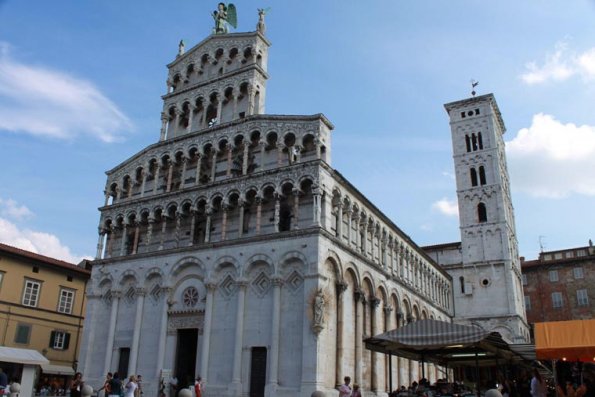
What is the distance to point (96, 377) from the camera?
30203 mm

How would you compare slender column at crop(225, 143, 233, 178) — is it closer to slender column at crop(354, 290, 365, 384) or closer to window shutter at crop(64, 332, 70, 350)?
slender column at crop(354, 290, 365, 384)

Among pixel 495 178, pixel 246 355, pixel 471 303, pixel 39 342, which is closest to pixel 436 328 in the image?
Result: pixel 246 355

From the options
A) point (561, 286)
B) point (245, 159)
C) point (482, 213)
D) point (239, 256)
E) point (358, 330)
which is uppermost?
point (482, 213)

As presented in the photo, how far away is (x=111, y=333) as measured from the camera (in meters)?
30.6

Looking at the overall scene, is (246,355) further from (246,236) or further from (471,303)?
(471,303)

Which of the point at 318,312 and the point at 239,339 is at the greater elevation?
the point at 318,312

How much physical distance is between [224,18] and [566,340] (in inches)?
1258

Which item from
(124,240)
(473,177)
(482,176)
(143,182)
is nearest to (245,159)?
(143,182)

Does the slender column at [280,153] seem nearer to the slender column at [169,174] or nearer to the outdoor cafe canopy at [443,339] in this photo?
the slender column at [169,174]

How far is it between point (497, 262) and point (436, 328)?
3588cm

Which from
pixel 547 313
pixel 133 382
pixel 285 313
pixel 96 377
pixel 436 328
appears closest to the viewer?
pixel 436 328

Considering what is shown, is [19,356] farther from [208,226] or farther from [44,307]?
[208,226]

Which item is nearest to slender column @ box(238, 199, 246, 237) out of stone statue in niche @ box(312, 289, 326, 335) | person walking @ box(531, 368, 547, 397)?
stone statue in niche @ box(312, 289, 326, 335)

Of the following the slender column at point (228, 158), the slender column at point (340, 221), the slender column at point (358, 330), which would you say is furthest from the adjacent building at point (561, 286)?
the slender column at point (228, 158)
